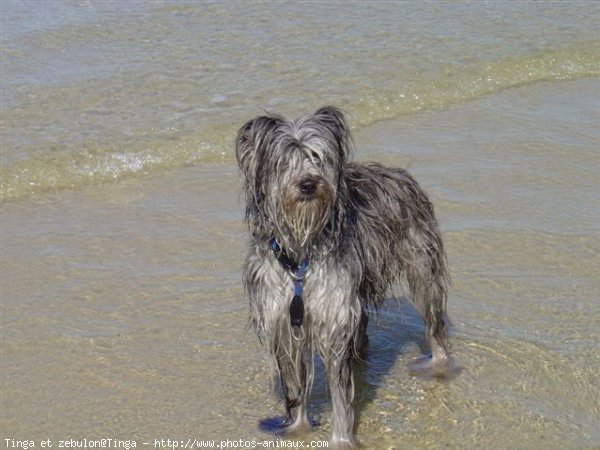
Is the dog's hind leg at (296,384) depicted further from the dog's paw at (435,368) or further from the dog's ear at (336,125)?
the dog's ear at (336,125)

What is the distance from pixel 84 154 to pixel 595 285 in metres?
4.93

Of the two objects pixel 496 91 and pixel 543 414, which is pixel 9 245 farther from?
pixel 496 91

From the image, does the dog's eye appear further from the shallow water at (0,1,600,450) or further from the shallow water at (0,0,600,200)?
the shallow water at (0,0,600,200)

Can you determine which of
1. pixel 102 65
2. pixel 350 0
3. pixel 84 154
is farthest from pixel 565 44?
pixel 84 154

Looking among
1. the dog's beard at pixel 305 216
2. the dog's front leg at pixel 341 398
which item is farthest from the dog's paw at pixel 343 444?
the dog's beard at pixel 305 216

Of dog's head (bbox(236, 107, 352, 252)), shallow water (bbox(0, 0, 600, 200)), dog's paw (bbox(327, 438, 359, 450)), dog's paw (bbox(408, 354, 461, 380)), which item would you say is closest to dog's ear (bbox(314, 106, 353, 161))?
dog's head (bbox(236, 107, 352, 252))

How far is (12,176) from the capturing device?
9.04m

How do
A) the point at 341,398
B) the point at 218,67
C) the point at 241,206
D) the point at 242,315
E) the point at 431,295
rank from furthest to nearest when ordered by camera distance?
the point at 218,67 < the point at 241,206 < the point at 242,315 < the point at 431,295 < the point at 341,398

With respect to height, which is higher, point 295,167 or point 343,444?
point 295,167

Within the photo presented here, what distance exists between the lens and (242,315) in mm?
6602

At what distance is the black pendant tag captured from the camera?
16.5ft

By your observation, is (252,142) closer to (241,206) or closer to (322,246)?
(322,246)

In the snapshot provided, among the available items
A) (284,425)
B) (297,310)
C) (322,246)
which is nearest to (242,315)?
(284,425)

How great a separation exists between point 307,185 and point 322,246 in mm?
445
